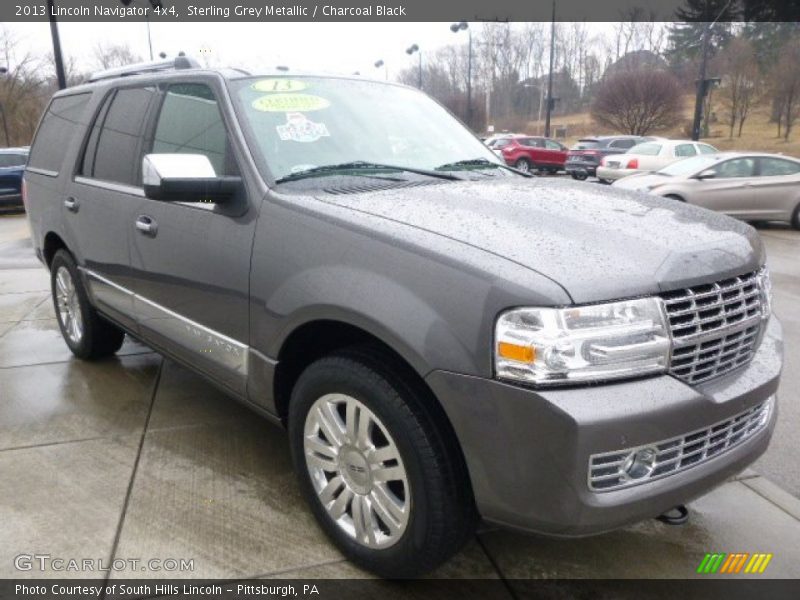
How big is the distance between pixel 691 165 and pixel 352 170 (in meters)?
11.2

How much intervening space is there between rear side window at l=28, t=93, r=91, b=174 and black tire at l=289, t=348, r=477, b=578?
3.11 m

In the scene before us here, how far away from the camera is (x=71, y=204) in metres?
4.16

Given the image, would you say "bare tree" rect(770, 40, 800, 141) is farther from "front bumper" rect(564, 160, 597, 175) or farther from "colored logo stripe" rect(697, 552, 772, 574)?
"colored logo stripe" rect(697, 552, 772, 574)

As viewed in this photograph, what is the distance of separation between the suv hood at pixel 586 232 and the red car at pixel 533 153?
23698 mm

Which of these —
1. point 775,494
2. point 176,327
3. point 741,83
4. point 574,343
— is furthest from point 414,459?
point 741,83

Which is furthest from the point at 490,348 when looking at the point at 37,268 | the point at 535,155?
the point at 535,155

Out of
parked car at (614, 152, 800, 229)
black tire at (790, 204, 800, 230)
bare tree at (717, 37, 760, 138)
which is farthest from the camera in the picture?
bare tree at (717, 37, 760, 138)

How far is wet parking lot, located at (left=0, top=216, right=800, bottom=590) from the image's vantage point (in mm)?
2562

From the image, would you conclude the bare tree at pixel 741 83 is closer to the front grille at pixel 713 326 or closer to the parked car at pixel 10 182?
the parked car at pixel 10 182

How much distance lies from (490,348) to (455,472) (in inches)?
18.5

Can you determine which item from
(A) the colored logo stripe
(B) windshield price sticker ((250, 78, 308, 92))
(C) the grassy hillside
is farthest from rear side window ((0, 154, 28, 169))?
(C) the grassy hillside

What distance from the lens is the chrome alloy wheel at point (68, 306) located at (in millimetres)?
4543

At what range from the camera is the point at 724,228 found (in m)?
2.44

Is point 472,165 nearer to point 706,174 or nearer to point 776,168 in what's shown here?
point 706,174
